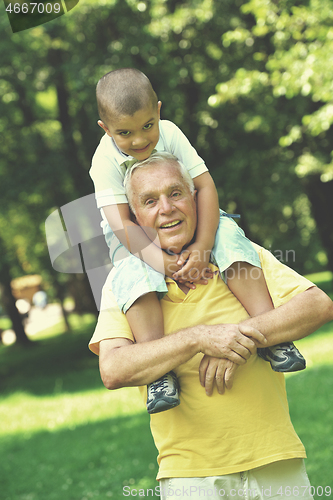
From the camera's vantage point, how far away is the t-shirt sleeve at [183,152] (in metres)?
2.46

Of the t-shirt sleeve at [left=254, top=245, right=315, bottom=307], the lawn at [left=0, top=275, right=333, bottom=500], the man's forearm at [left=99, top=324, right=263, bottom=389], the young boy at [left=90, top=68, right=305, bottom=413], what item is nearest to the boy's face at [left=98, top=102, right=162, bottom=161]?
the young boy at [left=90, top=68, right=305, bottom=413]

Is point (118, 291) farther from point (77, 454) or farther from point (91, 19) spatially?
point (91, 19)

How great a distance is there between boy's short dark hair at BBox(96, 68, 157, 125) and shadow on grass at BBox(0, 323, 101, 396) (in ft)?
35.9

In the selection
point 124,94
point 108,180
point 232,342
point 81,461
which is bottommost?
point 81,461

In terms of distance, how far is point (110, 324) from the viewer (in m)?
2.23

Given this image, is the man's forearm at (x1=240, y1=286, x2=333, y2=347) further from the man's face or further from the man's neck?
the man's face

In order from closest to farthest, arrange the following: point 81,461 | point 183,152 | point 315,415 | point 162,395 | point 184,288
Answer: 1. point 162,395
2. point 184,288
3. point 183,152
4. point 81,461
5. point 315,415

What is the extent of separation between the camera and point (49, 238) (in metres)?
2.76

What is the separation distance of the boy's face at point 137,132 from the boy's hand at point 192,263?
0.48 metres

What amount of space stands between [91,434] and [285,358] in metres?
7.16

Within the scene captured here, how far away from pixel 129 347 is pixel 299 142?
462 inches

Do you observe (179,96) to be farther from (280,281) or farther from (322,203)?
(280,281)

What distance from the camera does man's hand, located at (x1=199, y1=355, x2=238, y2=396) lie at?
208 cm

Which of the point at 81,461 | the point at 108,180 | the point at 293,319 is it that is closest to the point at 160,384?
the point at 293,319
